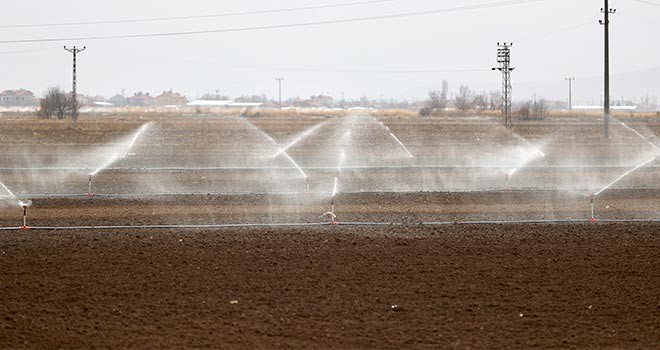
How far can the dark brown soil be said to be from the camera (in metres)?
11.9

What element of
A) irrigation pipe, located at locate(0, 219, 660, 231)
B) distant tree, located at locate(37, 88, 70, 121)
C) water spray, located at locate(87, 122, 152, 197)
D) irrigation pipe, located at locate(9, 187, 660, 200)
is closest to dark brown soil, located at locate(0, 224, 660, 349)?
irrigation pipe, located at locate(0, 219, 660, 231)

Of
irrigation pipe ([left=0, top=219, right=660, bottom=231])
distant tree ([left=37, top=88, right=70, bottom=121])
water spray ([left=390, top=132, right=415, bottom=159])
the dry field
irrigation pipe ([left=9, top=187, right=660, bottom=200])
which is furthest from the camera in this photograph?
distant tree ([left=37, top=88, right=70, bottom=121])

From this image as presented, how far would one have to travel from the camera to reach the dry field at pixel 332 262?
478 inches

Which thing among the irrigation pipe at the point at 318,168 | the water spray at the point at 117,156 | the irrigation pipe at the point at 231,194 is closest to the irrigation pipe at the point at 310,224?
the irrigation pipe at the point at 231,194

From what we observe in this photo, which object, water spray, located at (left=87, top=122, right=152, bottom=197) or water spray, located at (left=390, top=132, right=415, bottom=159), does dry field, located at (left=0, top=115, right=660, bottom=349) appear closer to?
water spray, located at (left=87, top=122, right=152, bottom=197)

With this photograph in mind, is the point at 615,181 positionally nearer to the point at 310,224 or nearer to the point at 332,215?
the point at 332,215

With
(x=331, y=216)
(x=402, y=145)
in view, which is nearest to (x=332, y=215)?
(x=331, y=216)

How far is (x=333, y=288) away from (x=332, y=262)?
Result: 2.27m

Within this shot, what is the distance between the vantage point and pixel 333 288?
14680mm

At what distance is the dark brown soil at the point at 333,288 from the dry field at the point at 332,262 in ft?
0.16

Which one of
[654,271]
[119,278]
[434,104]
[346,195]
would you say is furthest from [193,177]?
[434,104]

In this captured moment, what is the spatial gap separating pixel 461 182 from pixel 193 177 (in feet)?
37.2

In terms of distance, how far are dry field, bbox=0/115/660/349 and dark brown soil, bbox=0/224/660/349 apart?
0.05 metres

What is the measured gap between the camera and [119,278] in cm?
1541
